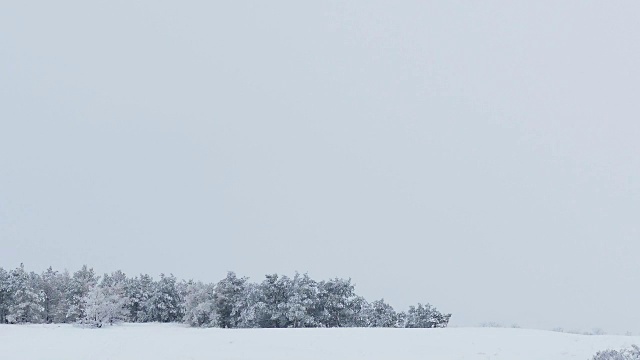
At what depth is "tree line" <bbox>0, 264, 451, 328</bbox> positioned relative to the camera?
112ft

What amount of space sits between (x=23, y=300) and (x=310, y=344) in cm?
1888

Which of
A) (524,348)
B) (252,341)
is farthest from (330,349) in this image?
(524,348)

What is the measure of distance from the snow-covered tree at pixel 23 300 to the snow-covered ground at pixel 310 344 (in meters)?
6.29

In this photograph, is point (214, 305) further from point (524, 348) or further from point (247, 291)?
point (524, 348)

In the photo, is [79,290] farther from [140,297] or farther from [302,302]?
[302,302]

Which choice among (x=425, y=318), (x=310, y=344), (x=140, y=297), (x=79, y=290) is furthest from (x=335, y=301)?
(x=79, y=290)

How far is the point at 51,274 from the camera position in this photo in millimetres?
39281

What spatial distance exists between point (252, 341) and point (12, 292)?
663 inches

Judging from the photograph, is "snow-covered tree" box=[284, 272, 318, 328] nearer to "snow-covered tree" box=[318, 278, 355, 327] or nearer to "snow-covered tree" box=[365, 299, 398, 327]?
"snow-covered tree" box=[318, 278, 355, 327]

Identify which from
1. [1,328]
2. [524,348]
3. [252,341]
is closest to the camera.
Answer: [524,348]

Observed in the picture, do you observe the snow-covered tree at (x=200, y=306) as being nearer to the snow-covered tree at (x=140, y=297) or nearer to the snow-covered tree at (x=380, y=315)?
the snow-covered tree at (x=140, y=297)

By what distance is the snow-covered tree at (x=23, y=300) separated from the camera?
116 feet

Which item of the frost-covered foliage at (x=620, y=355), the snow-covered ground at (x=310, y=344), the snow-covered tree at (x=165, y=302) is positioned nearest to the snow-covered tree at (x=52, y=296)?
the snow-covered tree at (x=165, y=302)

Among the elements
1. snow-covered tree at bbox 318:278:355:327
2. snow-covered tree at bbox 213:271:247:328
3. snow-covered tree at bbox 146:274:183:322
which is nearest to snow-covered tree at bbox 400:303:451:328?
snow-covered tree at bbox 318:278:355:327
